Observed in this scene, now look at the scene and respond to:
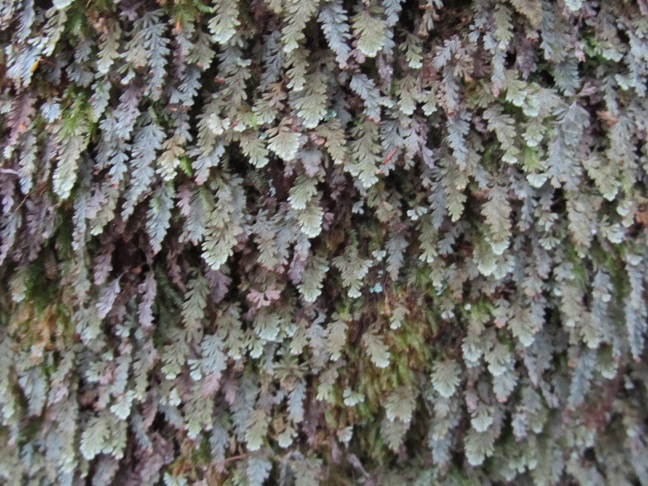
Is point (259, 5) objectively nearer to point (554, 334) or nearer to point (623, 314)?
point (554, 334)

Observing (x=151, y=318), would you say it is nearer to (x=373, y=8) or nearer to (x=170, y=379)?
(x=170, y=379)

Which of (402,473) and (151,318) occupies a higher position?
(151,318)

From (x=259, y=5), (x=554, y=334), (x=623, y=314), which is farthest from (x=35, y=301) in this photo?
(x=623, y=314)

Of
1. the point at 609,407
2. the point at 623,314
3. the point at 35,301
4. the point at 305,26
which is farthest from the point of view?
the point at 609,407

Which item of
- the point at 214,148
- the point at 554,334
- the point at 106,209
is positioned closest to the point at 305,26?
the point at 214,148

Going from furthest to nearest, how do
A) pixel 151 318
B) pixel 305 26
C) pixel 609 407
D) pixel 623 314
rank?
pixel 609 407 → pixel 623 314 → pixel 151 318 → pixel 305 26

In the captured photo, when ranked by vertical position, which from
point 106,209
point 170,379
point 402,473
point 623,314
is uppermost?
point 106,209

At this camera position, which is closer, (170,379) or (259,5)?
(259,5)
